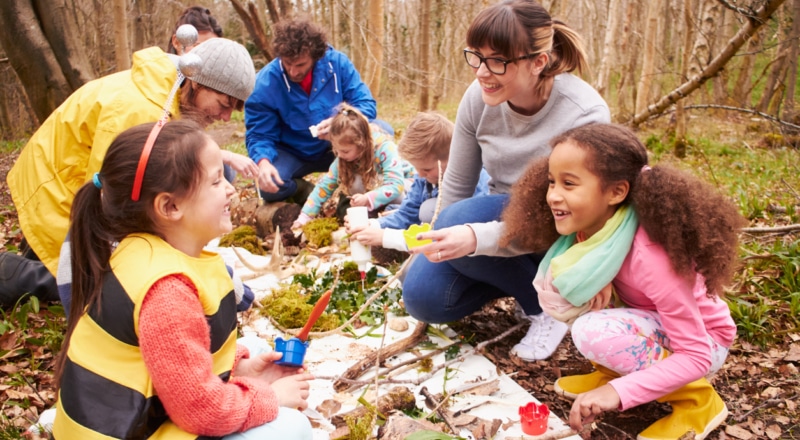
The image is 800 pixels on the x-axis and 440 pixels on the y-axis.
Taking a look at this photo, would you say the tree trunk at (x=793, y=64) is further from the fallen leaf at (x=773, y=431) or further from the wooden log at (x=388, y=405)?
the wooden log at (x=388, y=405)

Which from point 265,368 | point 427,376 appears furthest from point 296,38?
point 265,368

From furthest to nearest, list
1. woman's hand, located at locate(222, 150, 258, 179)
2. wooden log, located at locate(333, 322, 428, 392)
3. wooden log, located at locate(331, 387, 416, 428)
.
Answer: woman's hand, located at locate(222, 150, 258, 179) → wooden log, located at locate(333, 322, 428, 392) → wooden log, located at locate(331, 387, 416, 428)

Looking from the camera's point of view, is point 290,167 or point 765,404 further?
point 290,167

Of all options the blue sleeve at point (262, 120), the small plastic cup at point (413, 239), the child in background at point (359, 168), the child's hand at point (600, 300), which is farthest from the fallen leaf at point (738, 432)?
the blue sleeve at point (262, 120)

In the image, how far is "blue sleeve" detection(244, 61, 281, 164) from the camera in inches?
178

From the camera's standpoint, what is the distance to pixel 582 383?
2125mm

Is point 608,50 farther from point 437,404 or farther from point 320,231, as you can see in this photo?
point 437,404

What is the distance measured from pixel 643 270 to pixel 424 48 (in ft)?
21.9

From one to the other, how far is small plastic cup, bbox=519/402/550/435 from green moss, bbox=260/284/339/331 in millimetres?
1138

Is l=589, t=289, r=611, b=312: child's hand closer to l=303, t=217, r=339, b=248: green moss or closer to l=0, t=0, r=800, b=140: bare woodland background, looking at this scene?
l=0, t=0, r=800, b=140: bare woodland background

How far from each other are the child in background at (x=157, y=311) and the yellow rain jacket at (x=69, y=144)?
3.64 ft

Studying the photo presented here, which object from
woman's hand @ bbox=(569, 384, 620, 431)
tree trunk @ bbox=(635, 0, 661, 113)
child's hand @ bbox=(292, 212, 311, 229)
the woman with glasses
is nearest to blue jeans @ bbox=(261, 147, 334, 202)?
child's hand @ bbox=(292, 212, 311, 229)

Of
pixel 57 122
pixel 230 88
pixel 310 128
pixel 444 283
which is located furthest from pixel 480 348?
pixel 310 128

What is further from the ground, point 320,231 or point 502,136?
point 502,136
